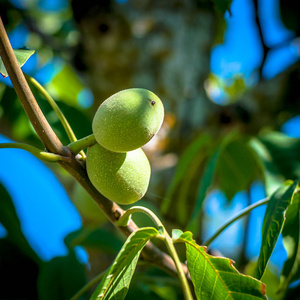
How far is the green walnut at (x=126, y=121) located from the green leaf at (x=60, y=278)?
1.84 ft

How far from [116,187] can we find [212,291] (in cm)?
25

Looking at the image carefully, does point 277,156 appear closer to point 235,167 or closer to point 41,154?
point 235,167

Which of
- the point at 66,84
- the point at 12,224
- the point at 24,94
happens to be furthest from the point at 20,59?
the point at 66,84

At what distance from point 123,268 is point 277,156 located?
0.68 m

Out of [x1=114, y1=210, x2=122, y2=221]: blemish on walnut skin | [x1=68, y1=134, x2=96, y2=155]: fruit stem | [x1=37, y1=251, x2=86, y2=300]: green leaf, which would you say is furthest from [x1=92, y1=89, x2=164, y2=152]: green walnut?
[x1=37, y1=251, x2=86, y2=300]: green leaf

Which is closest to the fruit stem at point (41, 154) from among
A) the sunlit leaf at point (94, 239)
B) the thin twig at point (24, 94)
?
the thin twig at point (24, 94)

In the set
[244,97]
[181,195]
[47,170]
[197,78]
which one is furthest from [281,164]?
[47,170]

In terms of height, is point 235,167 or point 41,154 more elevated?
point 41,154

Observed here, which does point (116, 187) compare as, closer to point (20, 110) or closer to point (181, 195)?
point (20, 110)

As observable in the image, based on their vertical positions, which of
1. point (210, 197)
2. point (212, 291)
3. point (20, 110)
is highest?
point (20, 110)

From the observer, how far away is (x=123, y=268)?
0.67 m

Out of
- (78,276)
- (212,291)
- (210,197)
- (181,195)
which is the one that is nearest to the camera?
(212,291)

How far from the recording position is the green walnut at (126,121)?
66 centimetres

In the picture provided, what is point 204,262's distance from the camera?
695mm
